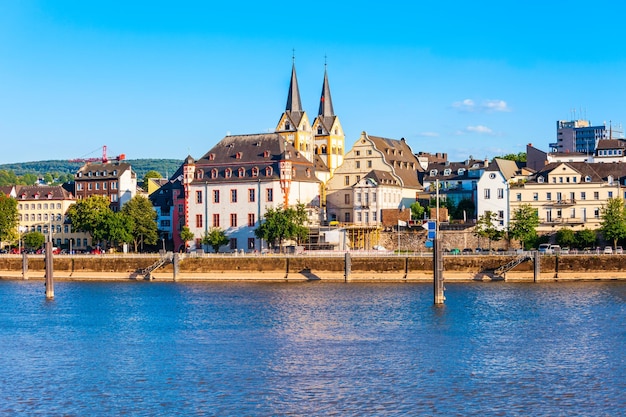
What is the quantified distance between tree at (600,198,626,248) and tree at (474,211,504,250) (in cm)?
1145

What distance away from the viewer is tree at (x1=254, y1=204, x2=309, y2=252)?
390 ft

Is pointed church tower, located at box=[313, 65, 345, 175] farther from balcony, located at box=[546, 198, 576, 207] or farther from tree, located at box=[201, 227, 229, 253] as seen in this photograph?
balcony, located at box=[546, 198, 576, 207]

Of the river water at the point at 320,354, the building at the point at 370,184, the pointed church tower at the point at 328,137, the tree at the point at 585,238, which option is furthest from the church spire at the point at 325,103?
the river water at the point at 320,354

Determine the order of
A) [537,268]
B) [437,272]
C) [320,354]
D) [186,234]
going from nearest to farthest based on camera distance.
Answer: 1. [320,354]
2. [437,272]
3. [537,268]
4. [186,234]

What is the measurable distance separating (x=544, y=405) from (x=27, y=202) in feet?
396

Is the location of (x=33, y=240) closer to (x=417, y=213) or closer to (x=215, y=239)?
(x=215, y=239)

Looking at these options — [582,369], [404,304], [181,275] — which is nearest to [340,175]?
[181,275]

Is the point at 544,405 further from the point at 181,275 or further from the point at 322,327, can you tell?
the point at 181,275

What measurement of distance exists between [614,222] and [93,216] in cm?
6431

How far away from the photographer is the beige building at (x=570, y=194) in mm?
117812

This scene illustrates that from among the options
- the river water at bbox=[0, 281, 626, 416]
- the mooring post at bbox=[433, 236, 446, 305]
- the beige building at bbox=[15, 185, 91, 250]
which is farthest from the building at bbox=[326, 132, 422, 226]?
the mooring post at bbox=[433, 236, 446, 305]

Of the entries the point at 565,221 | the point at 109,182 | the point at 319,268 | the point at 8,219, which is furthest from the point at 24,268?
the point at 565,221

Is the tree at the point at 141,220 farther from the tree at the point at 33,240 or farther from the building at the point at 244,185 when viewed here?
the tree at the point at 33,240

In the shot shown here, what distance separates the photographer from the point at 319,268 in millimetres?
106688
